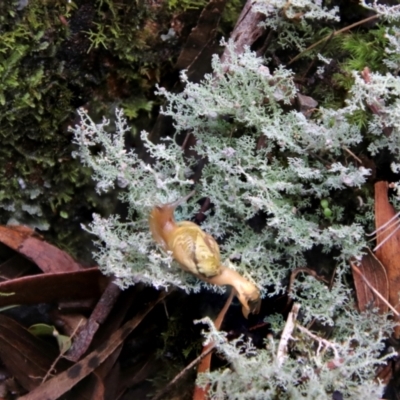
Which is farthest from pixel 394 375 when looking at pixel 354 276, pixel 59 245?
pixel 59 245

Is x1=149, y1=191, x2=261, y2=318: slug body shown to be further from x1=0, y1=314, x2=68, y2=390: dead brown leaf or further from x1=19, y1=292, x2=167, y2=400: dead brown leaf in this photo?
x1=0, y1=314, x2=68, y2=390: dead brown leaf

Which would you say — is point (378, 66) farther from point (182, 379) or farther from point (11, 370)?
point (11, 370)

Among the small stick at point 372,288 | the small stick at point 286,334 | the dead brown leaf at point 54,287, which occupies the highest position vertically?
the small stick at point 372,288

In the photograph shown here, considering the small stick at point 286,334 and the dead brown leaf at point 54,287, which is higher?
the small stick at point 286,334

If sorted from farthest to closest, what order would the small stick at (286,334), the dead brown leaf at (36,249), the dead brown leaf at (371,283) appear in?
the dead brown leaf at (36,249)
the dead brown leaf at (371,283)
the small stick at (286,334)

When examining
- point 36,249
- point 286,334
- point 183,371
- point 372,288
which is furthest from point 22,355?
point 372,288

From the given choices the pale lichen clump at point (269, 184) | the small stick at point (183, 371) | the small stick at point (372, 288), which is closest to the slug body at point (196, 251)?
the pale lichen clump at point (269, 184)

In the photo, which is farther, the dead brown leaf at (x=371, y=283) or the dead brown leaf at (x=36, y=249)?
the dead brown leaf at (x=36, y=249)

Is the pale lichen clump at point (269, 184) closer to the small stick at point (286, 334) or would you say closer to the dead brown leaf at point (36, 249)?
the small stick at point (286, 334)
